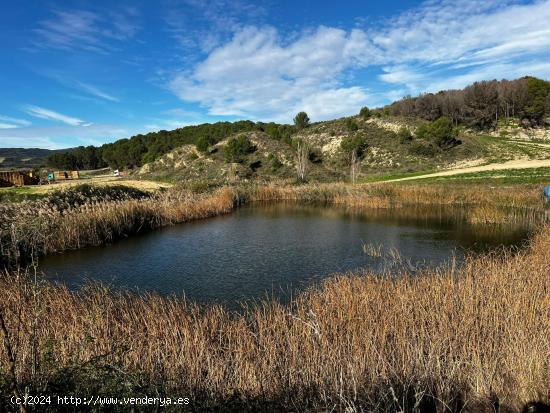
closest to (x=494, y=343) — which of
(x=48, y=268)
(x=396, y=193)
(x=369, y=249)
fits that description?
(x=369, y=249)

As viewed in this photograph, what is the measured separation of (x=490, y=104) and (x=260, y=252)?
84224mm

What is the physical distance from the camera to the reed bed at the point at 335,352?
4699 mm

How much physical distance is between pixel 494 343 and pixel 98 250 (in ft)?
54.7

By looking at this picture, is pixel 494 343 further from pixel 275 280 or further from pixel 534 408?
pixel 275 280

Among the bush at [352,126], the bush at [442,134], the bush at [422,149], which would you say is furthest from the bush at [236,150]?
the bush at [442,134]

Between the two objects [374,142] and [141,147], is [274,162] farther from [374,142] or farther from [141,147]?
[141,147]

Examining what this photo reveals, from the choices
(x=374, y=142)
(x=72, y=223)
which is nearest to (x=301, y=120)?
(x=374, y=142)

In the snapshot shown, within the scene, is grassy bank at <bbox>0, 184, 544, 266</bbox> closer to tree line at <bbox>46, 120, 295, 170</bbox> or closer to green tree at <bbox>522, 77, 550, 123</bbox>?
tree line at <bbox>46, 120, 295, 170</bbox>

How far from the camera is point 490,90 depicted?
84312 millimetres

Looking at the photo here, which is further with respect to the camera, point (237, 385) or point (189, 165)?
point (189, 165)

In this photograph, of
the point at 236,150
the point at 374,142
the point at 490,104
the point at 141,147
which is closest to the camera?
the point at 236,150

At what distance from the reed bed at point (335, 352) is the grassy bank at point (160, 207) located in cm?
314

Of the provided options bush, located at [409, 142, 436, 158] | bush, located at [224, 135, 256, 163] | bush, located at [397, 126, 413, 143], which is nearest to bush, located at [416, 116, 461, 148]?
bush, located at [409, 142, 436, 158]

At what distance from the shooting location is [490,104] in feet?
273
